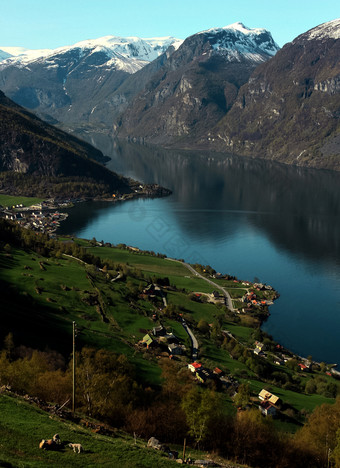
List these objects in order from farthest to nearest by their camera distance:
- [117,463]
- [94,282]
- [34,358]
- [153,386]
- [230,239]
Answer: [230,239] < [94,282] < [153,386] < [34,358] < [117,463]

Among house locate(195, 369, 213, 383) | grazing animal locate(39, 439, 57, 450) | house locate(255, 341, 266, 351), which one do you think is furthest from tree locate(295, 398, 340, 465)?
house locate(255, 341, 266, 351)

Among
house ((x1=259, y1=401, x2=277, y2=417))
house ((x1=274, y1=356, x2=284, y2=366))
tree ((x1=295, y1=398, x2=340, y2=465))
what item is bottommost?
house ((x1=274, y1=356, x2=284, y2=366))

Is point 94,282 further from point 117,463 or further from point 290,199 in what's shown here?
point 290,199

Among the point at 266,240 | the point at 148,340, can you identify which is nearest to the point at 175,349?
the point at 148,340

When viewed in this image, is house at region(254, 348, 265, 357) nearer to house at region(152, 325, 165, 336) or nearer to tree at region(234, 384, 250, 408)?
house at region(152, 325, 165, 336)

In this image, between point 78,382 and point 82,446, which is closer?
point 82,446

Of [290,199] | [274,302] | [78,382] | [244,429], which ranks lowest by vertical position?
[274,302]

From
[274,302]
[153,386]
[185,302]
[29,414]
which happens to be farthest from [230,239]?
[29,414]
